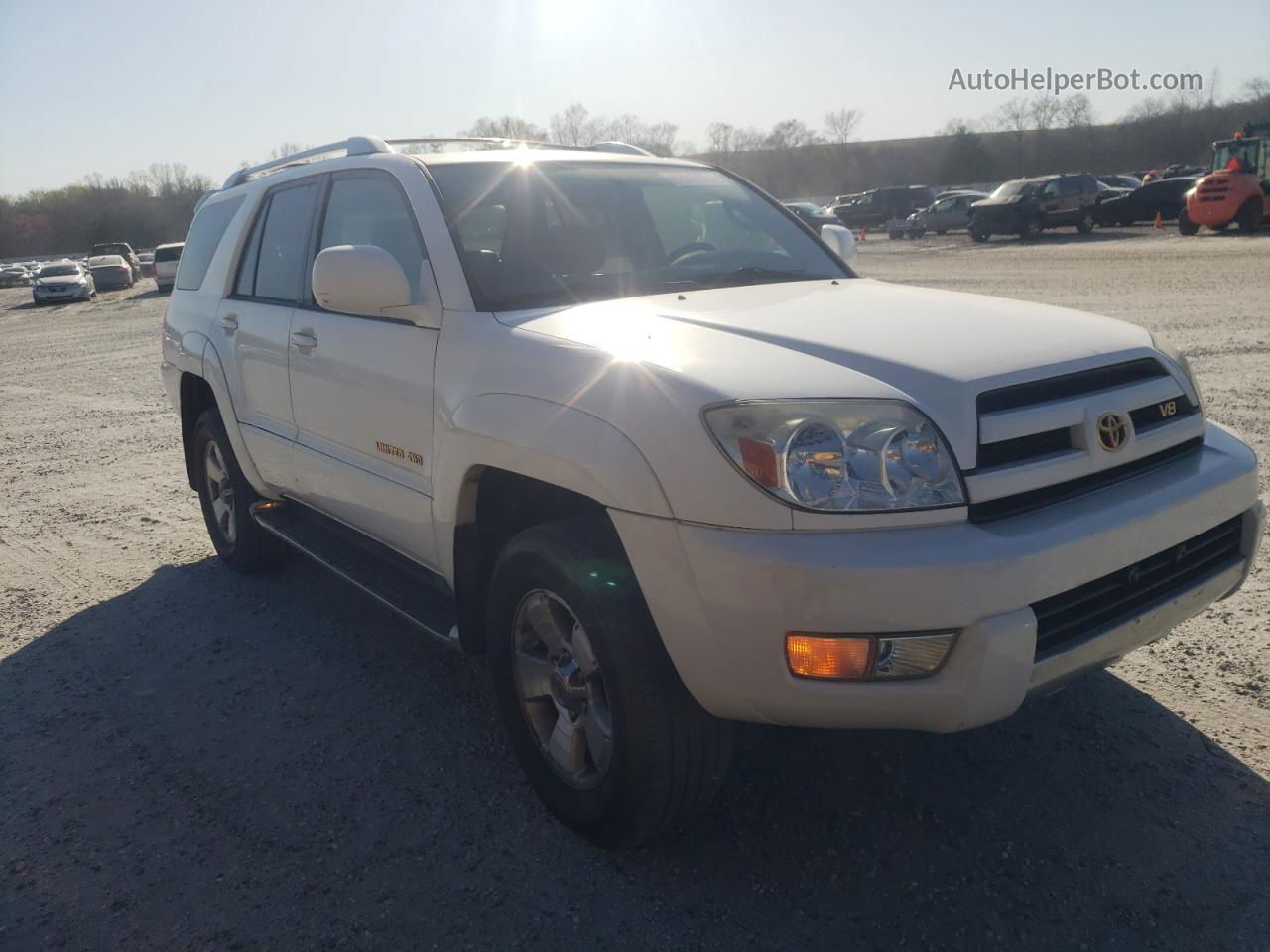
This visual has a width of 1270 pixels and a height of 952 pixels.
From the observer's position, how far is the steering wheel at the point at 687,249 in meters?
3.77

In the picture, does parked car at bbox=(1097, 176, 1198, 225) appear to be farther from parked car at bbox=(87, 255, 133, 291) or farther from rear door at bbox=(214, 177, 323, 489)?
parked car at bbox=(87, 255, 133, 291)

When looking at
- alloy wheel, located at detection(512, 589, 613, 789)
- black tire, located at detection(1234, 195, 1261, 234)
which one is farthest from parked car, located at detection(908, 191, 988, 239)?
alloy wheel, located at detection(512, 589, 613, 789)

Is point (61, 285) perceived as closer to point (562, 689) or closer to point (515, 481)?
point (515, 481)

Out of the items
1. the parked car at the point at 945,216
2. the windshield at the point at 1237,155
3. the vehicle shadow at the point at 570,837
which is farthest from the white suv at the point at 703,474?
the parked car at the point at 945,216

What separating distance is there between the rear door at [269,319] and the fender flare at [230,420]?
6 centimetres

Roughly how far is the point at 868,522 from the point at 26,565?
17.0ft

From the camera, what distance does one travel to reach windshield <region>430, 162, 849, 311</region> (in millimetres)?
3354

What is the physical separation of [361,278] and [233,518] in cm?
260

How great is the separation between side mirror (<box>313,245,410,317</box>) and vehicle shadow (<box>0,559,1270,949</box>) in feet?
4.95

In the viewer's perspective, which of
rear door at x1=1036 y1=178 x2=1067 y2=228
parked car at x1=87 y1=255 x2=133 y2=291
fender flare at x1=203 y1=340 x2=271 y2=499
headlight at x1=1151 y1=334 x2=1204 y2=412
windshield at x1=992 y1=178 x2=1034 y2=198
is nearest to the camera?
headlight at x1=1151 y1=334 x2=1204 y2=412

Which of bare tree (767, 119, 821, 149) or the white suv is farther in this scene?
bare tree (767, 119, 821, 149)

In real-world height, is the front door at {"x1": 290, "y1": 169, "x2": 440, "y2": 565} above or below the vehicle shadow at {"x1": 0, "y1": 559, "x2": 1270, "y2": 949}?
above

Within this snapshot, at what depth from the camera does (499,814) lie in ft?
10.1

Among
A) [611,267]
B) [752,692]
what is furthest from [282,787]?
[611,267]
